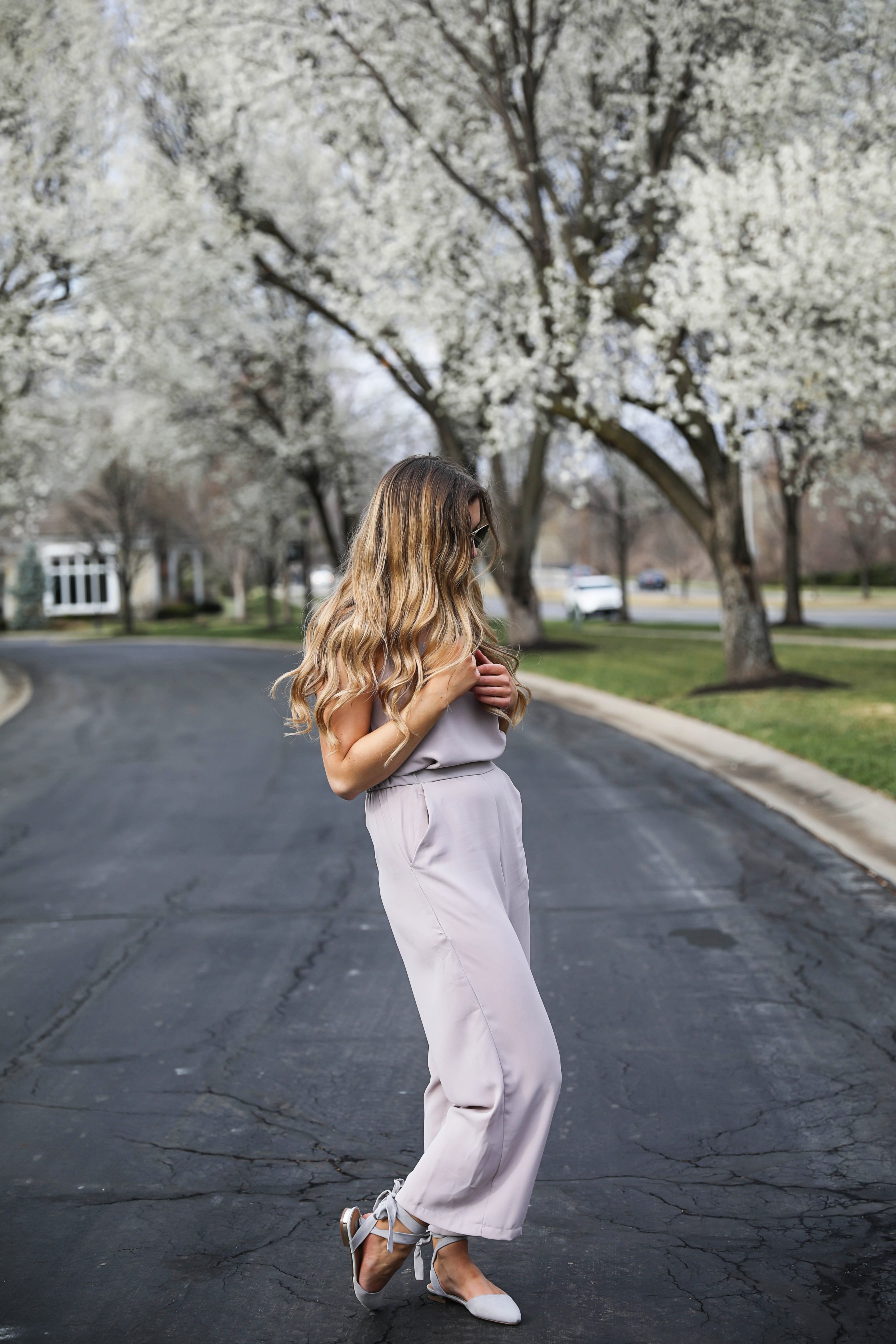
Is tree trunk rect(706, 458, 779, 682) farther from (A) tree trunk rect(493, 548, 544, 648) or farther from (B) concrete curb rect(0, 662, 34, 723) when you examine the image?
(B) concrete curb rect(0, 662, 34, 723)

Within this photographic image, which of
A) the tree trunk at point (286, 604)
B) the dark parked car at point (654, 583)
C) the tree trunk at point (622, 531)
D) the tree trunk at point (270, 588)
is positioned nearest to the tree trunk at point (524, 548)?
the tree trunk at point (622, 531)

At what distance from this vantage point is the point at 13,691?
21.0 meters

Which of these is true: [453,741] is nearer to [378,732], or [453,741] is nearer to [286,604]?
[378,732]

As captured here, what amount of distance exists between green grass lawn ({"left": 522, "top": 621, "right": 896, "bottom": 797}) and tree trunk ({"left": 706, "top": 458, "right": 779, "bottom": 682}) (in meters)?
0.70

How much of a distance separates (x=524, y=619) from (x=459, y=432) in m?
4.55

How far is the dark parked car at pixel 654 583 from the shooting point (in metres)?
69.5

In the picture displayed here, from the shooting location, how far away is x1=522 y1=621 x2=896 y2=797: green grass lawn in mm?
10859

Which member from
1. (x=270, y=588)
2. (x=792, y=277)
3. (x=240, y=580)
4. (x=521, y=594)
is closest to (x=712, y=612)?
(x=270, y=588)

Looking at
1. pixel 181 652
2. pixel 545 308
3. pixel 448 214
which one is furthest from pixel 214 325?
Result: pixel 545 308

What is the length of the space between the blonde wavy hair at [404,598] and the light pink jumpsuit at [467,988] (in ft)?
0.35

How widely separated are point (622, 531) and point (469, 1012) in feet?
114

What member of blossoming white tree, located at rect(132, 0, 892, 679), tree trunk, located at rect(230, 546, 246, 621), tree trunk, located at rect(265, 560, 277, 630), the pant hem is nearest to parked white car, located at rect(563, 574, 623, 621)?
tree trunk, located at rect(265, 560, 277, 630)

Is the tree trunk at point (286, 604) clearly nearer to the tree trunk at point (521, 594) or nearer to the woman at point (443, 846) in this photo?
the tree trunk at point (521, 594)

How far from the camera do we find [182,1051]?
15.2ft
